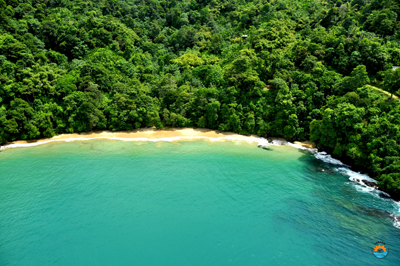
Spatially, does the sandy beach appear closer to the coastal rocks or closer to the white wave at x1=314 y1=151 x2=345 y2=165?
the white wave at x1=314 y1=151 x2=345 y2=165

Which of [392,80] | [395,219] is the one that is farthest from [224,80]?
[395,219]

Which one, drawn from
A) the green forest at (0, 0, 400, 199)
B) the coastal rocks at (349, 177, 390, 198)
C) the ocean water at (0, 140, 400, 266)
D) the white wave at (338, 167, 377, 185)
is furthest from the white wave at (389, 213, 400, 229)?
the white wave at (338, 167, 377, 185)

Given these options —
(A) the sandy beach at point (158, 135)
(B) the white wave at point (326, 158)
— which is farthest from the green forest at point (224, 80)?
(A) the sandy beach at point (158, 135)

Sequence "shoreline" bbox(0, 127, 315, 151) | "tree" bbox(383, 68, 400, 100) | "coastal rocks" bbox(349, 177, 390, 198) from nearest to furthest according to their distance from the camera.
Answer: "coastal rocks" bbox(349, 177, 390, 198)
"tree" bbox(383, 68, 400, 100)
"shoreline" bbox(0, 127, 315, 151)

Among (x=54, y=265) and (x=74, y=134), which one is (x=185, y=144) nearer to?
(x=74, y=134)

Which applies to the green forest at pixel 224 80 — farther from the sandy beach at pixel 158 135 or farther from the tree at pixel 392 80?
the sandy beach at pixel 158 135

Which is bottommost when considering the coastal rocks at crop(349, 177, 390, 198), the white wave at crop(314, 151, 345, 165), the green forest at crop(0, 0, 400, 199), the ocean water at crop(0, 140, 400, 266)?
the ocean water at crop(0, 140, 400, 266)

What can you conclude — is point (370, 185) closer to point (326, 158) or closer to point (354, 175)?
point (354, 175)
